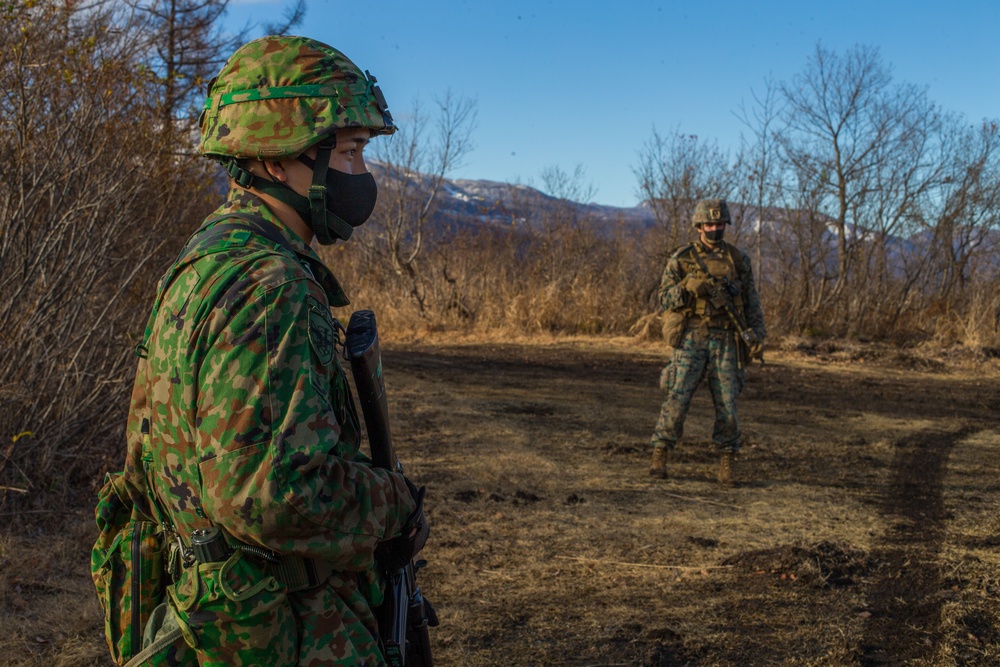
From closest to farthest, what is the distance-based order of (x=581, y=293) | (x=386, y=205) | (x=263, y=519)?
1. (x=263, y=519)
2. (x=581, y=293)
3. (x=386, y=205)

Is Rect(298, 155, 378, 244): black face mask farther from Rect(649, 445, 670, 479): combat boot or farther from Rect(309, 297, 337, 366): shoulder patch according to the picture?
Rect(649, 445, 670, 479): combat boot

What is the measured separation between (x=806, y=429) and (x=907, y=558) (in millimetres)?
3913

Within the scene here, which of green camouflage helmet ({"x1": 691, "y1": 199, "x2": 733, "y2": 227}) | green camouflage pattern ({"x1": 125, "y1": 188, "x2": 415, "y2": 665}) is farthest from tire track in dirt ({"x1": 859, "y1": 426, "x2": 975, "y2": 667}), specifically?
green camouflage pattern ({"x1": 125, "y1": 188, "x2": 415, "y2": 665})

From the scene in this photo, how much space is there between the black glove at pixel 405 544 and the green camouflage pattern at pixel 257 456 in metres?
0.11

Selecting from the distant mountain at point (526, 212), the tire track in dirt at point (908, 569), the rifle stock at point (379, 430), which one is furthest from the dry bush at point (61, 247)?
the distant mountain at point (526, 212)

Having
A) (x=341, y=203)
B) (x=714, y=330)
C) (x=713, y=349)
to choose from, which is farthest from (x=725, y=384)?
Result: (x=341, y=203)

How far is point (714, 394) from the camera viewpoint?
654cm

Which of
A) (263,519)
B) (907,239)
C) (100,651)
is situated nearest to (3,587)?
(100,651)

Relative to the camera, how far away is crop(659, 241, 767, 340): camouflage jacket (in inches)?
257

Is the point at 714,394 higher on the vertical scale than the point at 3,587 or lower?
higher

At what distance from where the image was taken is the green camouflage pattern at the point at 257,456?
5.10ft

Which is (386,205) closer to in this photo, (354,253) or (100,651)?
(354,253)

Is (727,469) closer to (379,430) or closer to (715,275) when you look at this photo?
(715,275)

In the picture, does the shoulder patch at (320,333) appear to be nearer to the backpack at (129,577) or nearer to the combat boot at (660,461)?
the backpack at (129,577)
